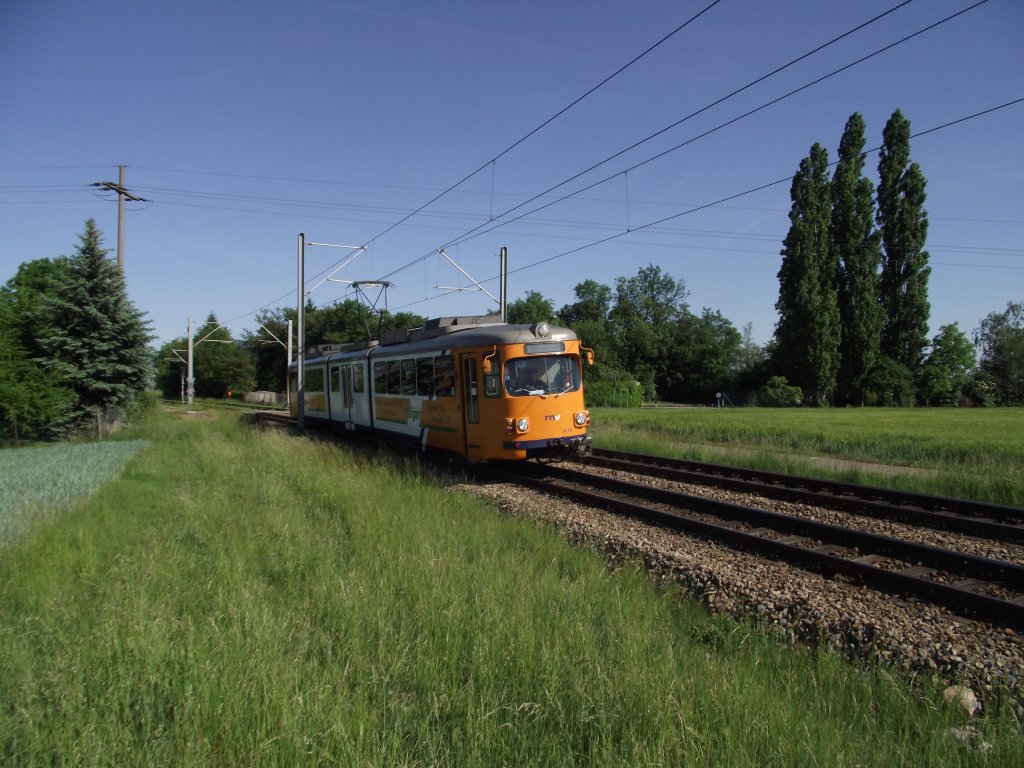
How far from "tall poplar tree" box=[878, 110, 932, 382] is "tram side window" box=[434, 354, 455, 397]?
166 ft

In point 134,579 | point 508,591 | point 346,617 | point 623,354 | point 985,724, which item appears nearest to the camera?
point 985,724

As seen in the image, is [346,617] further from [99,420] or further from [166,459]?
[99,420]

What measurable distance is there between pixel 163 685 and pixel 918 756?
386cm

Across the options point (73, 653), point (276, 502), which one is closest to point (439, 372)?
point (276, 502)

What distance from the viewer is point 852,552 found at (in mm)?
7480

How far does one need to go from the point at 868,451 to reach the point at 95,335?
25915mm

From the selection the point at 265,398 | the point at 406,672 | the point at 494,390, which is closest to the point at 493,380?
the point at 494,390

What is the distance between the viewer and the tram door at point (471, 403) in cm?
1273

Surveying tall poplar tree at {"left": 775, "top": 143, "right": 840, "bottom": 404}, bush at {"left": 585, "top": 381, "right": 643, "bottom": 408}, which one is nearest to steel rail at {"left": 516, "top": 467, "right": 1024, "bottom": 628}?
bush at {"left": 585, "top": 381, "right": 643, "bottom": 408}

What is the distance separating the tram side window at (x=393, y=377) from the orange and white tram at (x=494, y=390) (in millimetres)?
396

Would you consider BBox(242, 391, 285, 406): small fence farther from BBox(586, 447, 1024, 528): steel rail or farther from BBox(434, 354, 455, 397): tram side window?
BBox(586, 447, 1024, 528): steel rail

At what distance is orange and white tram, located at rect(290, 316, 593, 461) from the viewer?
40.4ft

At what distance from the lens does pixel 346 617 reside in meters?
4.39

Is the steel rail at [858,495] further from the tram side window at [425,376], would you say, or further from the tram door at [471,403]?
the tram side window at [425,376]
